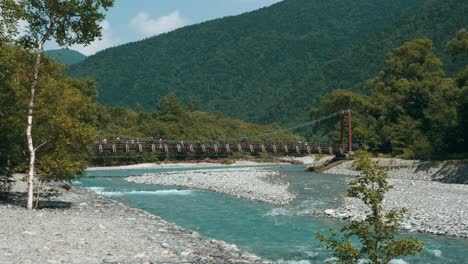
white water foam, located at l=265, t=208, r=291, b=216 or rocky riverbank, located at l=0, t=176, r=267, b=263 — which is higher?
rocky riverbank, located at l=0, t=176, r=267, b=263

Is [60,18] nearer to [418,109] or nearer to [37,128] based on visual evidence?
[37,128]

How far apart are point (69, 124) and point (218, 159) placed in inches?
2548

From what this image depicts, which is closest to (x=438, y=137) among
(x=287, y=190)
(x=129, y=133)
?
(x=287, y=190)

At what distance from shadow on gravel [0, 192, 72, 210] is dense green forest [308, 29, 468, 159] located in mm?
28515

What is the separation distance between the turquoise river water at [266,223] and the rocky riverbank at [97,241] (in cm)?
127

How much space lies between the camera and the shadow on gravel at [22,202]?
16469 mm

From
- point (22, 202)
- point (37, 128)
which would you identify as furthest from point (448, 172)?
point (22, 202)

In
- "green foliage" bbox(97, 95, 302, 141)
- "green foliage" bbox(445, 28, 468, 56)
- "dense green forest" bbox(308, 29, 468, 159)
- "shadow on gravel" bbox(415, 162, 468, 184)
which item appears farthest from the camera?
"green foliage" bbox(97, 95, 302, 141)

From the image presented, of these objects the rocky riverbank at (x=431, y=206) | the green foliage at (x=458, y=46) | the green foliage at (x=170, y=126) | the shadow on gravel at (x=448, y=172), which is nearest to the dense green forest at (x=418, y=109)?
the green foliage at (x=458, y=46)

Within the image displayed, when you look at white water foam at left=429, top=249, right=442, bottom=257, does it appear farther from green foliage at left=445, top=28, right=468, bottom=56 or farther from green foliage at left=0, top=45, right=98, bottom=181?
green foliage at left=445, top=28, right=468, bottom=56

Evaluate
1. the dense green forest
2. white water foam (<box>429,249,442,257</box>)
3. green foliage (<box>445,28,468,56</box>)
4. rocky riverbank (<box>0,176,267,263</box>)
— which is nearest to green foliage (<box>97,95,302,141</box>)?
the dense green forest

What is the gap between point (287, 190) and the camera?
88.8ft

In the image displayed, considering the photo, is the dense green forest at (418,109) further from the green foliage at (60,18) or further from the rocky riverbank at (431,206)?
the green foliage at (60,18)

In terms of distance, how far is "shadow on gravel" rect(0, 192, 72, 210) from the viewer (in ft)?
54.0
